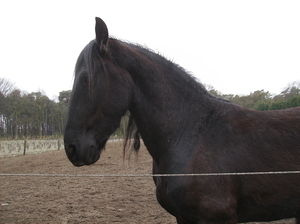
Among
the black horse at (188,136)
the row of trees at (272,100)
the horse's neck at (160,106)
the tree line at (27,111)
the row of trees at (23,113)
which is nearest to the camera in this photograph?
the black horse at (188,136)

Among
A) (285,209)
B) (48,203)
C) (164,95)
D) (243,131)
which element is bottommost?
(48,203)

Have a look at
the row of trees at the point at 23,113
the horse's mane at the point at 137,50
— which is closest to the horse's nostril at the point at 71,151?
the horse's mane at the point at 137,50

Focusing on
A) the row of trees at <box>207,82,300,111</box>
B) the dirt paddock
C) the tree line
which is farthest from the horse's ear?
the tree line

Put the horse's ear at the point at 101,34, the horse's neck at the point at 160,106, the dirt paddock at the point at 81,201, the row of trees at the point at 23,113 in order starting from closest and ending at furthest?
the horse's ear at the point at 101,34 < the horse's neck at the point at 160,106 < the dirt paddock at the point at 81,201 < the row of trees at the point at 23,113

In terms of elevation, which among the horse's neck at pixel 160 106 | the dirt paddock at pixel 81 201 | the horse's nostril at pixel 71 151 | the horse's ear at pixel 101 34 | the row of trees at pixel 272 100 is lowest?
the dirt paddock at pixel 81 201

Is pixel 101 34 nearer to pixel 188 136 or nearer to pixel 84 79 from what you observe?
pixel 84 79

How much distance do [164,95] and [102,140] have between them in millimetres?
750

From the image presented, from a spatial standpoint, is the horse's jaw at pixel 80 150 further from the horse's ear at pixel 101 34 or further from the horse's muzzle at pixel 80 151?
the horse's ear at pixel 101 34

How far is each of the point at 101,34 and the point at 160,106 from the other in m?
0.88

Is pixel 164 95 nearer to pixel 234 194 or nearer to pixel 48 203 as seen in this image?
pixel 234 194

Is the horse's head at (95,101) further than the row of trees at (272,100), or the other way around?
the row of trees at (272,100)

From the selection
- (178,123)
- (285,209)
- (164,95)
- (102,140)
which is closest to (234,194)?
(285,209)

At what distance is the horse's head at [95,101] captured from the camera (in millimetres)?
2094

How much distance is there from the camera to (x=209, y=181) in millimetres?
2031
